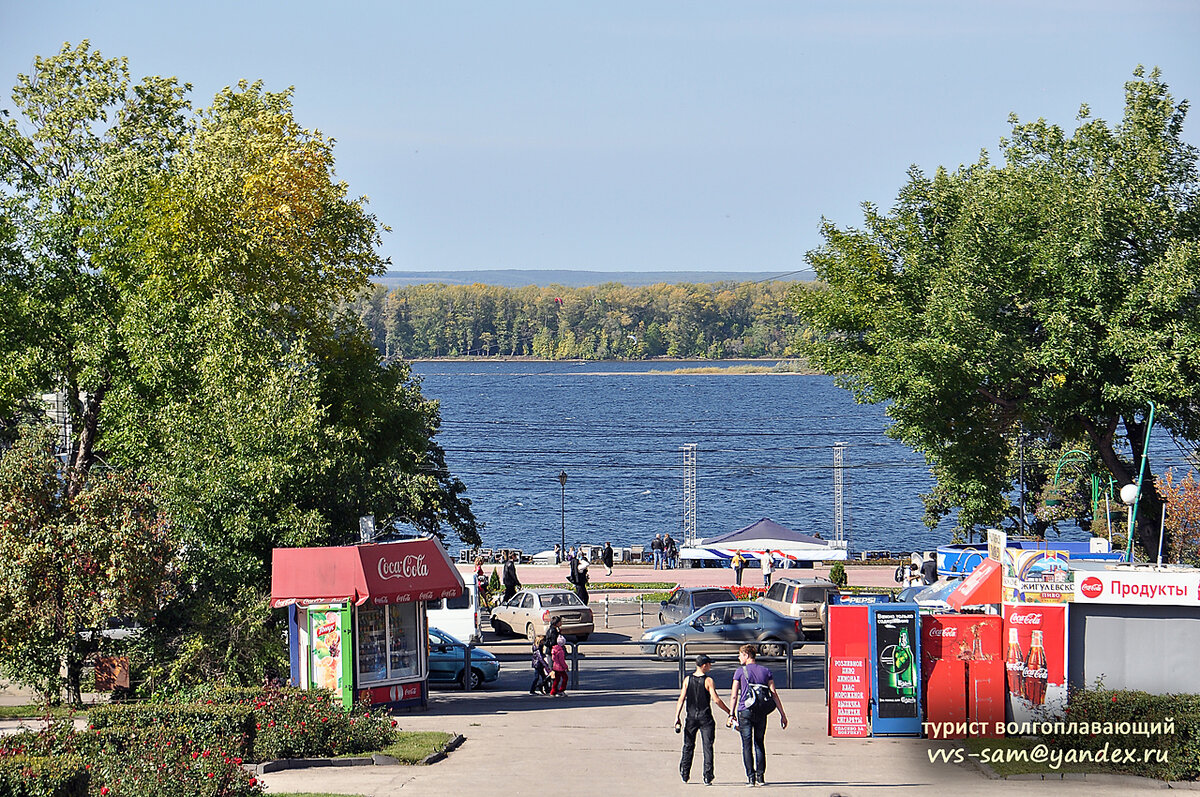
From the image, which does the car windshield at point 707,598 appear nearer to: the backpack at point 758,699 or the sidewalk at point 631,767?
the sidewalk at point 631,767

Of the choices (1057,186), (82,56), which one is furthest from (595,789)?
(82,56)

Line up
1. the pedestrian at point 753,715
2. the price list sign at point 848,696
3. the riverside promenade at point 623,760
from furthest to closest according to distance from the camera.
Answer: the price list sign at point 848,696
the riverside promenade at point 623,760
the pedestrian at point 753,715

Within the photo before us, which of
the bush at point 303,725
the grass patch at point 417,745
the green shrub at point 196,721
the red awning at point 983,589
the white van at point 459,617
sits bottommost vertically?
the white van at point 459,617

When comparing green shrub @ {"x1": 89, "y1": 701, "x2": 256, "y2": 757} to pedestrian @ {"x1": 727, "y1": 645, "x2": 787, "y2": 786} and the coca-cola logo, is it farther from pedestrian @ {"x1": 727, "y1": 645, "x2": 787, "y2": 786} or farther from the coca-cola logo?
pedestrian @ {"x1": 727, "y1": 645, "x2": 787, "y2": 786}

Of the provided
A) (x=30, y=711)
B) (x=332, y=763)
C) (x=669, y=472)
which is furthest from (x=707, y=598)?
(x=669, y=472)

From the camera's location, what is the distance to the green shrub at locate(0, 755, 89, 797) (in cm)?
1125

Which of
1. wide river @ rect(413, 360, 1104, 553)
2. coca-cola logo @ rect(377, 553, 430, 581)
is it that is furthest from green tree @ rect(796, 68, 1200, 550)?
wide river @ rect(413, 360, 1104, 553)

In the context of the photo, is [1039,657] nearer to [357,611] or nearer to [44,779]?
[357,611]

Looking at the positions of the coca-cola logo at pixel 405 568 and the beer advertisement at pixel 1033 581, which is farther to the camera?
the coca-cola logo at pixel 405 568

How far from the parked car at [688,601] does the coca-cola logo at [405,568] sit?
10765mm

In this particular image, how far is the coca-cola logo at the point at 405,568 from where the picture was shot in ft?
69.0

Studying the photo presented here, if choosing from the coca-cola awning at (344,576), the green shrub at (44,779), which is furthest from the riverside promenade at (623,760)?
the green shrub at (44,779)

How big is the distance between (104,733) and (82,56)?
20733 millimetres

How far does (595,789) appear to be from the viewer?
15.2m
